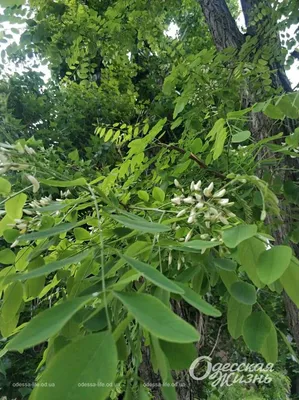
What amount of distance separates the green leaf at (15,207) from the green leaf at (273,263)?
9.8 inches

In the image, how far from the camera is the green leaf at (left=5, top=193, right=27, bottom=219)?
0.43 meters

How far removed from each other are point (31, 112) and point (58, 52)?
0.81 meters

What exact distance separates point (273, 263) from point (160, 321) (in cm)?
14

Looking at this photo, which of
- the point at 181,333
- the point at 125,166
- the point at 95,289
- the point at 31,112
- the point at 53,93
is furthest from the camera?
the point at 53,93

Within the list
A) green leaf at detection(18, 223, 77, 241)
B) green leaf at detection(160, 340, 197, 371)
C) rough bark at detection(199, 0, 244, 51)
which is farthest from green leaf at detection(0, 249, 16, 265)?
rough bark at detection(199, 0, 244, 51)

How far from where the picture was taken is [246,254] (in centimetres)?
37

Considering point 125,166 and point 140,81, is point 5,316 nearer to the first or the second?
point 125,166

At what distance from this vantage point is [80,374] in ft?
0.67

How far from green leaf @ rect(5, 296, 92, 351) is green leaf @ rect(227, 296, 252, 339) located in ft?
0.65

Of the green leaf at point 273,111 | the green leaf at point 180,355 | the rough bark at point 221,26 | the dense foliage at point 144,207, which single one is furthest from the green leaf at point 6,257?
the rough bark at point 221,26

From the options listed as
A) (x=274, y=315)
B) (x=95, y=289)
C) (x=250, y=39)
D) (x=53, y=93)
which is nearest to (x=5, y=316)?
(x=95, y=289)

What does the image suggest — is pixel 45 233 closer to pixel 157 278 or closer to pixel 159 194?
pixel 157 278

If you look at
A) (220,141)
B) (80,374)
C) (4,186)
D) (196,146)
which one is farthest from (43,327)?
(196,146)

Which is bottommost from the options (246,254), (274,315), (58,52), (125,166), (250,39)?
(274,315)
